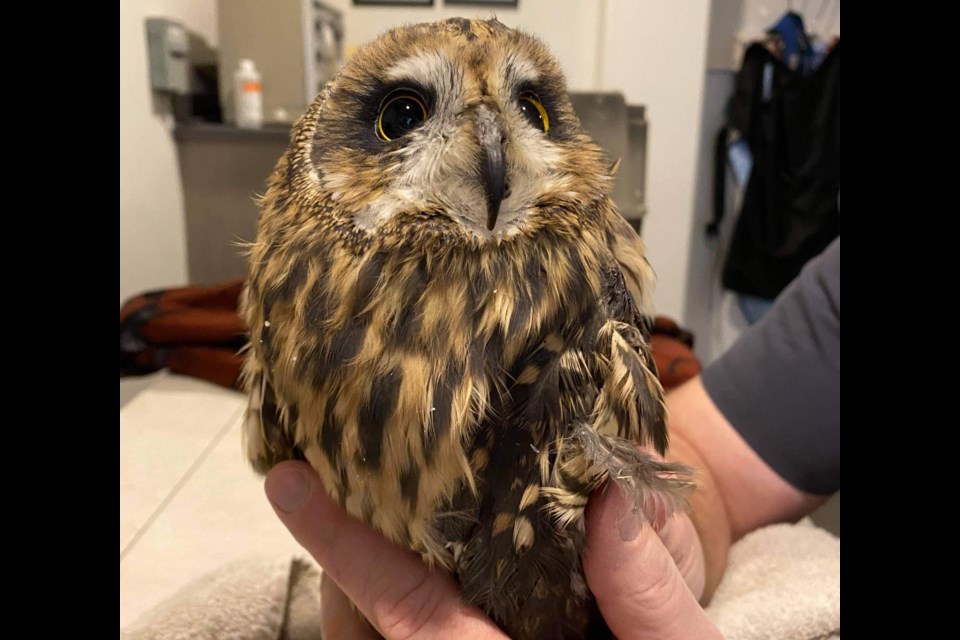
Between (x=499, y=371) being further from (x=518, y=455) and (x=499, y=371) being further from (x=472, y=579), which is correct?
(x=472, y=579)

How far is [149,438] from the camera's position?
1285 mm

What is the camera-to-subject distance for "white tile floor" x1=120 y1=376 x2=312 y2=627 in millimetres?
952

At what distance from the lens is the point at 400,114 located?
470 millimetres

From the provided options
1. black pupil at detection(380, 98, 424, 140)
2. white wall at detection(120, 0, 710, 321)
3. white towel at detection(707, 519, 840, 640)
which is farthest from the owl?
white wall at detection(120, 0, 710, 321)

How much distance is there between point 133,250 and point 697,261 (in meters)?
1.97

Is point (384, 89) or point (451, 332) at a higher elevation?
point (384, 89)

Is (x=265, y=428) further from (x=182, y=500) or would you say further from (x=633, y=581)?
(x=182, y=500)

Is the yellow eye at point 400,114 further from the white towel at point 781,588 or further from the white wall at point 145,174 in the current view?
the white wall at point 145,174

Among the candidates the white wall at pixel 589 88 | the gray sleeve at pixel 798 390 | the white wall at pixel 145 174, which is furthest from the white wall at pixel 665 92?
the white wall at pixel 145 174

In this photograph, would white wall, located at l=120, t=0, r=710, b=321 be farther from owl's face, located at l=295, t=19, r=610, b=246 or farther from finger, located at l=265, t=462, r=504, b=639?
finger, located at l=265, t=462, r=504, b=639

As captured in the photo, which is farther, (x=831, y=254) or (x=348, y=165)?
(x=831, y=254)

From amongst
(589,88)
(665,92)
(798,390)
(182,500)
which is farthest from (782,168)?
(182,500)

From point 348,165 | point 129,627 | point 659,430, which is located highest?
point 348,165

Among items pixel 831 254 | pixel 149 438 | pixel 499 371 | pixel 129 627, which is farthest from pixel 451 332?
pixel 149 438
